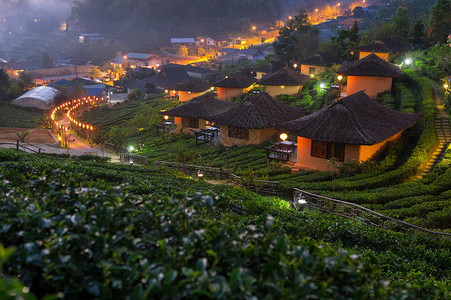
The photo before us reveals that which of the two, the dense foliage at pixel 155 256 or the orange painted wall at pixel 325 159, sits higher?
the dense foliage at pixel 155 256

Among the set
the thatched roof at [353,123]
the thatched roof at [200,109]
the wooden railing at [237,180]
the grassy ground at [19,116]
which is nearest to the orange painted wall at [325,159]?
the thatched roof at [353,123]

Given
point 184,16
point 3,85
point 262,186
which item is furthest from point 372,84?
point 184,16

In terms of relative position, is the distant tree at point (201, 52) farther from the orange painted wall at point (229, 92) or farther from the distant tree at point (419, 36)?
the distant tree at point (419, 36)

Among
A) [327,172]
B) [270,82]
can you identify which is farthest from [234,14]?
[327,172]

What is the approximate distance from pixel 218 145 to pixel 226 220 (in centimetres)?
2707

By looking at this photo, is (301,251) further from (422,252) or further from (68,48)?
(68,48)

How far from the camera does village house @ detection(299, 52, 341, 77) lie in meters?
57.2

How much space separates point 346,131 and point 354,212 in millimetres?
8743

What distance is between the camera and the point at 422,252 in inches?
469

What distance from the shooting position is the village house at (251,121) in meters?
31.6

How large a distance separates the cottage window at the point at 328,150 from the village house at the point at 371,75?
45.2 feet

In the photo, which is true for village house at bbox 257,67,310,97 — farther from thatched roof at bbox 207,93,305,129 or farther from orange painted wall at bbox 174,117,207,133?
thatched roof at bbox 207,93,305,129

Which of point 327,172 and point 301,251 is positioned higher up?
point 301,251

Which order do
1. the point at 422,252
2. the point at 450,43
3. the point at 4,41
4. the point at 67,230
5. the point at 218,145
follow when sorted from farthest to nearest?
the point at 4,41, the point at 450,43, the point at 218,145, the point at 422,252, the point at 67,230
